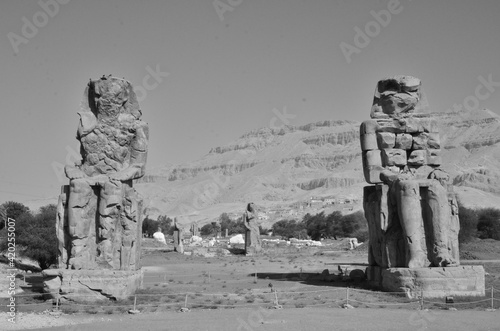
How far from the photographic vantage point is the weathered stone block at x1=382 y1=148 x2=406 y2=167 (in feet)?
45.4

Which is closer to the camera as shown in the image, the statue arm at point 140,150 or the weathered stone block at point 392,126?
the statue arm at point 140,150

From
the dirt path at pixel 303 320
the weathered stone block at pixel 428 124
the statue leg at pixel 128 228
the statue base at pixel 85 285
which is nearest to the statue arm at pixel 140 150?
the statue leg at pixel 128 228

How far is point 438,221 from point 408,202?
0.76m

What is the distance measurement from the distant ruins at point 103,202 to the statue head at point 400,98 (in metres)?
5.79

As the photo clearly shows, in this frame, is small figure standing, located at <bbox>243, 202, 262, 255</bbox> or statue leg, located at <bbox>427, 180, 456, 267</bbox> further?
small figure standing, located at <bbox>243, 202, 262, 255</bbox>

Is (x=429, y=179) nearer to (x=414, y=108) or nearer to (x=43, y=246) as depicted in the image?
(x=414, y=108)

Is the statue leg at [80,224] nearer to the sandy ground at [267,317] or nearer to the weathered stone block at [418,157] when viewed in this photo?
the sandy ground at [267,317]

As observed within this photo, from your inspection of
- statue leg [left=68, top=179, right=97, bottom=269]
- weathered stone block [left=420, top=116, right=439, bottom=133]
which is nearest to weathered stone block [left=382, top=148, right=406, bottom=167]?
weathered stone block [left=420, top=116, right=439, bottom=133]

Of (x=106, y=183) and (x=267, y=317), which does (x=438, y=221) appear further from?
(x=106, y=183)

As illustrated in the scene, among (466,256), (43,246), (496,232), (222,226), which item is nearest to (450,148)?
(222,226)

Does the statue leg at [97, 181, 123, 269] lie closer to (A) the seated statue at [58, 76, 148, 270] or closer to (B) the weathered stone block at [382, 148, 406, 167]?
(A) the seated statue at [58, 76, 148, 270]

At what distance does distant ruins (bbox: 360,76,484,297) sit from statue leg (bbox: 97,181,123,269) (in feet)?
19.2

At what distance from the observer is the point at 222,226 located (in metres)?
88.1

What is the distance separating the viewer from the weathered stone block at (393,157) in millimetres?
13844
